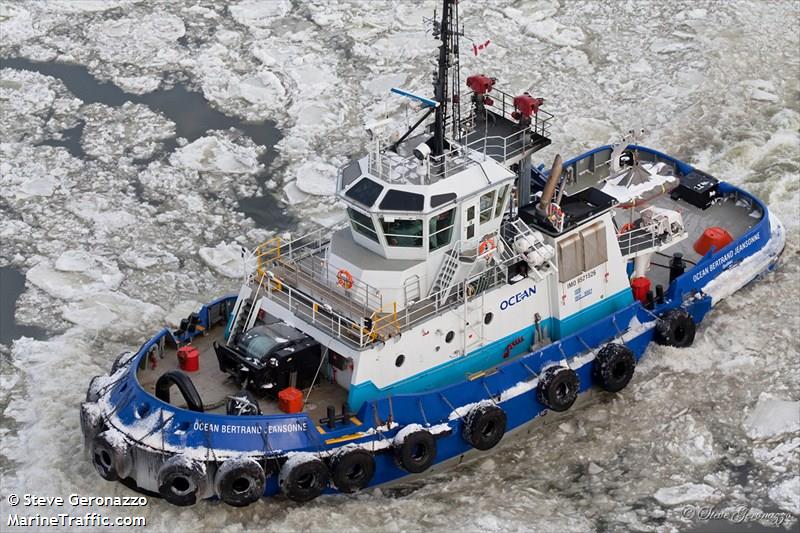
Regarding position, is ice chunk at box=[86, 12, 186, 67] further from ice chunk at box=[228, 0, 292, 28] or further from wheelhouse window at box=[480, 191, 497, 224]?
wheelhouse window at box=[480, 191, 497, 224]

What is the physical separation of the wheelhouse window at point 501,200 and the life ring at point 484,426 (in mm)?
2277

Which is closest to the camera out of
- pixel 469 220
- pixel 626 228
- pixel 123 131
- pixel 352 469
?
pixel 352 469

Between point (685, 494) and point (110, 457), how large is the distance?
21.3 feet

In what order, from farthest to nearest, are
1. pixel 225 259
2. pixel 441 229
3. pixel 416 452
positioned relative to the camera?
1. pixel 225 259
2. pixel 441 229
3. pixel 416 452

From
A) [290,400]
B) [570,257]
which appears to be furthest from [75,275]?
[570,257]

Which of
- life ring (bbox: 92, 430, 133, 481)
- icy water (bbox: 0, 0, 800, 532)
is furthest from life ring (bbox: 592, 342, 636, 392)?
life ring (bbox: 92, 430, 133, 481)

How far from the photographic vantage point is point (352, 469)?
15.5 m

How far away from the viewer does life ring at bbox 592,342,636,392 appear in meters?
17.2

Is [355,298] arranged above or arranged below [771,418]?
above

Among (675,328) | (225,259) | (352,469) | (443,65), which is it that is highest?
(443,65)

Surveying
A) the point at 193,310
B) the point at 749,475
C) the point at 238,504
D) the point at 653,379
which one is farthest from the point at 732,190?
the point at 238,504

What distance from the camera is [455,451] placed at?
54.0 ft

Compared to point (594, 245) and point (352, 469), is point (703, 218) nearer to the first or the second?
point (594, 245)

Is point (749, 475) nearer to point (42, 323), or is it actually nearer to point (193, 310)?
point (193, 310)
